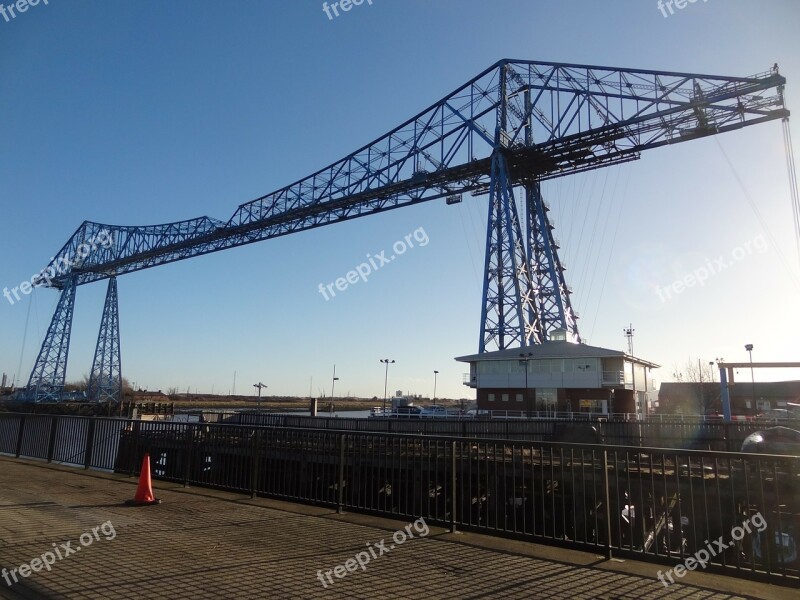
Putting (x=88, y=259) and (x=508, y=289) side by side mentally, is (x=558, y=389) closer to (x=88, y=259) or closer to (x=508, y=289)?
(x=508, y=289)

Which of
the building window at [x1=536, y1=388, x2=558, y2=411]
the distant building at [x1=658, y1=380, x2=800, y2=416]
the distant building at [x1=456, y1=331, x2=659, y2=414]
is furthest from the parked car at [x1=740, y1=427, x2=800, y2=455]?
the distant building at [x1=658, y1=380, x2=800, y2=416]

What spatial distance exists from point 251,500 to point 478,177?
115 ft

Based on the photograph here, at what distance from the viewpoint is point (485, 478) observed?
25.8 ft

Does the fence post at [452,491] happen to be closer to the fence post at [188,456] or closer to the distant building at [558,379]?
the fence post at [188,456]

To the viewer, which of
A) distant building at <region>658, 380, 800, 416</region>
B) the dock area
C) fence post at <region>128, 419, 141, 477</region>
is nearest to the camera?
the dock area

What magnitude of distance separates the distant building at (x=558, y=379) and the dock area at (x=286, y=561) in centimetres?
2921

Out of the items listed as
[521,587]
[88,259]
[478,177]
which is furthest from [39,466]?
[88,259]

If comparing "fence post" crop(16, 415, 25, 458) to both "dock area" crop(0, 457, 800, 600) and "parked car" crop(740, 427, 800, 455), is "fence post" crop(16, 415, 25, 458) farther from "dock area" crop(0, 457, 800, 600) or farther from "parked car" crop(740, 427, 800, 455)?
"parked car" crop(740, 427, 800, 455)

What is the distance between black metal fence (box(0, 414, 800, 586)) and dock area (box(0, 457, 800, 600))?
273mm

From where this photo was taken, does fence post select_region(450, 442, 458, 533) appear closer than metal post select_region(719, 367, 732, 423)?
Yes

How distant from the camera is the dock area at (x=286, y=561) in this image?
4164 mm

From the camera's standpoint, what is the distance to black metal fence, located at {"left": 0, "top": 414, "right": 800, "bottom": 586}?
4.84 metres

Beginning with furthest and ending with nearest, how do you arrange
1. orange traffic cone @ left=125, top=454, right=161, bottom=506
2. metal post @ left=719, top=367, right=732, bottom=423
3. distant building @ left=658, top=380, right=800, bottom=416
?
distant building @ left=658, top=380, right=800, bottom=416 < metal post @ left=719, top=367, right=732, bottom=423 < orange traffic cone @ left=125, top=454, right=161, bottom=506

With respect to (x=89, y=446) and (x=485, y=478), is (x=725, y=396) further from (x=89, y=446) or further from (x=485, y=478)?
(x=89, y=446)
